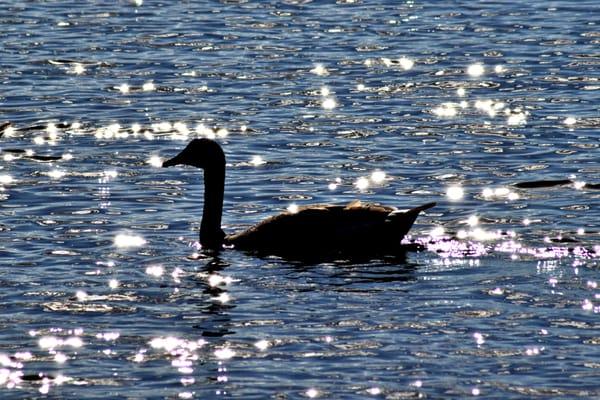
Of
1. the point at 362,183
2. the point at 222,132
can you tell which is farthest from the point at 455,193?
the point at 222,132

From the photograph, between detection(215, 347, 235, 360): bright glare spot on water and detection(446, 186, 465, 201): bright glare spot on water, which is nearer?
detection(215, 347, 235, 360): bright glare spot on water

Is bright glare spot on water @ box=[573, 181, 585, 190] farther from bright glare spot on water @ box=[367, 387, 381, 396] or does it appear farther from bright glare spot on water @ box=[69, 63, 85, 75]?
bright glare spot on water @ box=[69, 63, 85, 75]

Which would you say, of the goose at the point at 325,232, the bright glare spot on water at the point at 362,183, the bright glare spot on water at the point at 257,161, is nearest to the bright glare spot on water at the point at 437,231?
the goose at the point at 325,232

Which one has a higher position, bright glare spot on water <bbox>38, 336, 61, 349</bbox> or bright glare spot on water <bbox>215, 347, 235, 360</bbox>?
bright glare spot on water <bbox>38, 336, 61, 349</bbox>

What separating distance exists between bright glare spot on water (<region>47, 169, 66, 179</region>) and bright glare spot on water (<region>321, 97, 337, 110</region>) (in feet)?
16.1

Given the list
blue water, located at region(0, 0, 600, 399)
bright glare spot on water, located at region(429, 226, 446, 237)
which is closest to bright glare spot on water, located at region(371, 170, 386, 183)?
blue water, located at region(0, 0, 600, 399)

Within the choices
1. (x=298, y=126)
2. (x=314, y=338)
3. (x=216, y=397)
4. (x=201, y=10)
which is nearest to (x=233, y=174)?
(x=298, y=126)

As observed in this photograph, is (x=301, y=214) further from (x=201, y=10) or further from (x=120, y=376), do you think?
(x=201, y=10)

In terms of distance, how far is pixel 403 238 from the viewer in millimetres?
18609

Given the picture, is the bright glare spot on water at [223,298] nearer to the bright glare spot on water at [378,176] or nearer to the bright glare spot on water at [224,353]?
the bright glare spot on water at [224,353]

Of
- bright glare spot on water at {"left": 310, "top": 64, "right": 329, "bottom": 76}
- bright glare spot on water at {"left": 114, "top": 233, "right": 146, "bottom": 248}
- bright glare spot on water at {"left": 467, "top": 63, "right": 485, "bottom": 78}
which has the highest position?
bright glare spot on water at {"left": 310, "top": 64, "right": 329, "bottom": 76}

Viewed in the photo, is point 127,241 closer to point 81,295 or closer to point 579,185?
point 81,295

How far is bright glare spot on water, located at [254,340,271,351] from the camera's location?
578 inches

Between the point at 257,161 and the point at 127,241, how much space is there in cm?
400
